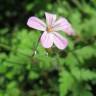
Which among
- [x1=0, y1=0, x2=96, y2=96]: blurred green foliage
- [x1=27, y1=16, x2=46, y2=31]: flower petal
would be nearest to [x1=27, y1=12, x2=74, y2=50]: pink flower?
[x1=27, y1=16, x2=46, y2=31]: flower petal

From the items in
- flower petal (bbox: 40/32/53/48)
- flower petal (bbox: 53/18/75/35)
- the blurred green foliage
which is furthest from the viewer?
the blurred green foliage

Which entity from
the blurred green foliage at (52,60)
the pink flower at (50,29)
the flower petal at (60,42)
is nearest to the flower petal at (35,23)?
the pink flower at (50,29)

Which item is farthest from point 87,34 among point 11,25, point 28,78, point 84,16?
point 11,25

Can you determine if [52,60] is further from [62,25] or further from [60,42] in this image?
[60,42]

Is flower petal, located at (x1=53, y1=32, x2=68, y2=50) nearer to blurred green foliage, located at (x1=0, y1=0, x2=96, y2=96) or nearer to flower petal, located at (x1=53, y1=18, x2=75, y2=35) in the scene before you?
flower petal, located at (x1=53, y1=18, x2=75, y2=35)

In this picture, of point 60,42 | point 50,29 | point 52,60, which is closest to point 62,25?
point 50,29

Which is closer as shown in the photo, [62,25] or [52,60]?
[62,25]
